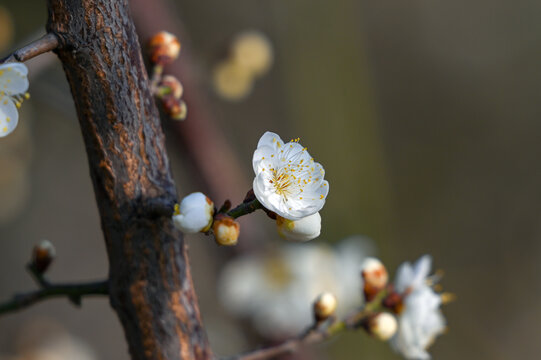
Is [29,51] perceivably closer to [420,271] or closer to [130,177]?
[130,177]

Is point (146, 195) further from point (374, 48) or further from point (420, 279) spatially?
point (374, 48)

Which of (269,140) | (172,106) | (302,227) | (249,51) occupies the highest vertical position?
(249,51)

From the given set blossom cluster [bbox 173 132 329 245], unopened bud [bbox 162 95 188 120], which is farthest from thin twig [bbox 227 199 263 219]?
unopened bud [bbox 162 95 188 120]

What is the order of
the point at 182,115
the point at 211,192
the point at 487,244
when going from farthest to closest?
1. the point at 487,244
2. the point at 211,192
3. the point at 182,115

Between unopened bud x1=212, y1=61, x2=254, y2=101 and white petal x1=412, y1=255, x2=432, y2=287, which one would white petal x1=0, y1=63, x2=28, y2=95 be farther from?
unopened bud x1=212, y1=61, x2=254, y2=101

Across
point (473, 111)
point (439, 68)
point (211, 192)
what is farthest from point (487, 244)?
point (211, 192)

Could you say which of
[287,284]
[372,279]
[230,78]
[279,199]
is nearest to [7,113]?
[279,199]
